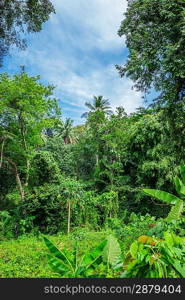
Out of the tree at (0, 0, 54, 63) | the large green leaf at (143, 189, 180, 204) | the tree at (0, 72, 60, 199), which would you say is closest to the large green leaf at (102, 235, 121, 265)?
the large green leaf at (143, 189, 180, 204)

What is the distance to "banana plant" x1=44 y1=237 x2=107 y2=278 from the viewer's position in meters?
0.95

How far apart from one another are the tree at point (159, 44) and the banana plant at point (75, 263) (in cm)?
511

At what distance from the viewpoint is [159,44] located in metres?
5.89

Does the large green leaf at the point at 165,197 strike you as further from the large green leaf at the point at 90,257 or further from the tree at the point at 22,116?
the tree at the point at 22,116

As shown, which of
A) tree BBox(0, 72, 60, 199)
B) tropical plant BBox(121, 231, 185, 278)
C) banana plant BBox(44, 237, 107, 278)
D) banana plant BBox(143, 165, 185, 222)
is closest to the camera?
tropical plant BBox(121, 231, 185, 278)

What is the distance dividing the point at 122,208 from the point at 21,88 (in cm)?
706

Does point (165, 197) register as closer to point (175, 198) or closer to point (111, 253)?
point (175, 198)

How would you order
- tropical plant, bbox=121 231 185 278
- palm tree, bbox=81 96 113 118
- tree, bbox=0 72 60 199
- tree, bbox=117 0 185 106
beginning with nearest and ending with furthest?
tropical plant, bbox=121 231 185 278 < tree, bbox=117 0 185 106 < tree, bbox=0 72 60 199 < palm tree, bbox=81 96 113 118

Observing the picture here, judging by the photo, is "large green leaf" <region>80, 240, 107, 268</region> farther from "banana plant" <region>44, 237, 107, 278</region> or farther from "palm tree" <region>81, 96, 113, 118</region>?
"palm tree" <region>81, 96, 113, 118</region>

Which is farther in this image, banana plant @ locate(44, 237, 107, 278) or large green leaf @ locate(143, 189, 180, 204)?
large green leaf @ locate(143, 189, 180, 204)

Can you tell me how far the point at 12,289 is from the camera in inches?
30.6

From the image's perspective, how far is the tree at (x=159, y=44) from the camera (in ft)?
17.4

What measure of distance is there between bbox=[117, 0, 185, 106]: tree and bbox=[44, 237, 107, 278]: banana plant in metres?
5.11

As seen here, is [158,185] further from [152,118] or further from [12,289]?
[12,289]
